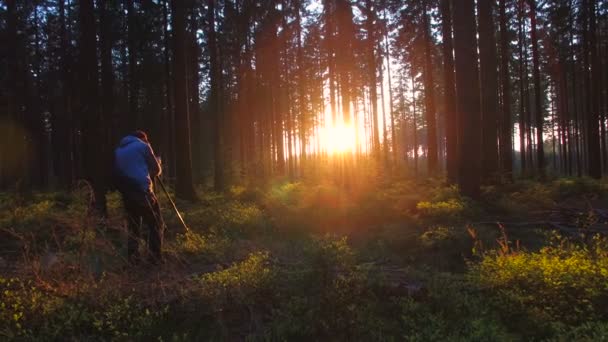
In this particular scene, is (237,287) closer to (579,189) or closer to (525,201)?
(525,201)

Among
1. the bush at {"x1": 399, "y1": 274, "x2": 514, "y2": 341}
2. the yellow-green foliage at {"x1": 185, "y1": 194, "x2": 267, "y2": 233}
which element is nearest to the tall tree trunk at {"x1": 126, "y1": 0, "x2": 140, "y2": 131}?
the yellow-green foliage at {"x1": 185, "y1": 194, "x2": 267, "y2": 233}

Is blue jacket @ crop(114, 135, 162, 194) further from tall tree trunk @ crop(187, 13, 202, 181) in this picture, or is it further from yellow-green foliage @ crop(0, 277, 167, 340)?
tall tree trunk @ crop(187, 13, 202, 181)

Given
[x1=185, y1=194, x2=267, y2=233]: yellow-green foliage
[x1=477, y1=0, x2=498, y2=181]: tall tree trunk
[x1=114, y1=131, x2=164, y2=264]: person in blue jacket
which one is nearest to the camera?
[x1=114, y1=131, x2=164, y2=264]: person in blue jacket

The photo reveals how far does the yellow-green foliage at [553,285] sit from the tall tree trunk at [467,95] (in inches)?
247

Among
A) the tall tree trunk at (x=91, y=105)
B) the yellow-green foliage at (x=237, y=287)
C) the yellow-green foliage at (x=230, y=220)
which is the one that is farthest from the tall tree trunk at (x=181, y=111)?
the yellow-green foliage at (x=237, y=287)

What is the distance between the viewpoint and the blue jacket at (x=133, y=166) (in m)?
5.93

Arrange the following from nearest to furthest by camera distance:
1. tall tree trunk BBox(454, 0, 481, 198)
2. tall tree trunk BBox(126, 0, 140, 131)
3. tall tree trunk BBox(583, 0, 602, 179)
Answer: tall tree trunk BBox(454, 0, 481, 198) < tall tree trunk BBox(583, 0, 602, 179) < tall tree trunk BBox(126, 0, 140, 131)

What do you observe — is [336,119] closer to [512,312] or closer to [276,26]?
[276,26]

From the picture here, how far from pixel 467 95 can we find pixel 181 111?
881cm

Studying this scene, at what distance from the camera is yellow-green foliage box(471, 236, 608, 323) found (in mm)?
3805

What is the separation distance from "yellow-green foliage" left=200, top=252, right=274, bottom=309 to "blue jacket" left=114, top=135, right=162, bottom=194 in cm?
191

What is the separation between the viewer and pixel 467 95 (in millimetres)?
10750

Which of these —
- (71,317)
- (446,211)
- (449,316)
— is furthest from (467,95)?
(71,317)

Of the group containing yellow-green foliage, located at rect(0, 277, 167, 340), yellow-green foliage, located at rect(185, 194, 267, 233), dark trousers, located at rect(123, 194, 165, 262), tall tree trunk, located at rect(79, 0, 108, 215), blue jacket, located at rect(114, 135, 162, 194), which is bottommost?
yellow-green foliage, located at rect(0, 277, 167, 340)
